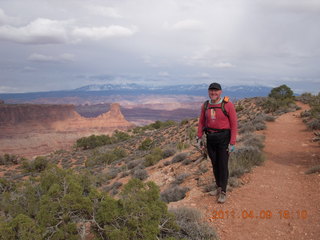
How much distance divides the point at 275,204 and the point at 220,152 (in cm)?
145

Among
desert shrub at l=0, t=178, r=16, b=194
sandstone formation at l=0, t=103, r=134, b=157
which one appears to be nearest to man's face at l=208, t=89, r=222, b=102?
desert shrub at l=0, t=178, r=16, b=194

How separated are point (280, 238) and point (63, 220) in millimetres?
3040

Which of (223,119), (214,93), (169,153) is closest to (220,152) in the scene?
(223,119)

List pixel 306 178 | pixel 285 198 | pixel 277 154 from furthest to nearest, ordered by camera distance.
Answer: pixel 277 154 < pixel 306 178 < pixel 285 198

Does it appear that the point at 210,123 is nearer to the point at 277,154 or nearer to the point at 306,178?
the point at 306,178

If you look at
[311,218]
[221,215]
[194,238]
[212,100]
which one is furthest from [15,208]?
[311,218]

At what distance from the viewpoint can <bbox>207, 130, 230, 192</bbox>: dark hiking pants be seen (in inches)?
168

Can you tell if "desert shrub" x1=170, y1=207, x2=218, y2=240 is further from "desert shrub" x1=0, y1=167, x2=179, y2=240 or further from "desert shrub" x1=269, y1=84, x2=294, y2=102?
"desert shrub" x1=269, y1=84, x2=294, y2=102

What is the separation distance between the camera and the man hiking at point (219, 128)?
13.6ft

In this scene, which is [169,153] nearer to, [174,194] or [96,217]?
[174,194]

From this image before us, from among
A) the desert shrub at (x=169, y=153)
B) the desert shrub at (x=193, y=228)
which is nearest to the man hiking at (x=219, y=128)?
the desert shrub at (x=193, y=228)

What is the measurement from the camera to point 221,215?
4.20 metres

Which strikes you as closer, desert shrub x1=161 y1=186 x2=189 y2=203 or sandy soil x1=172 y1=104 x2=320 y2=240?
sandy soil x1=172 y1=104 x2=320 y2=240
